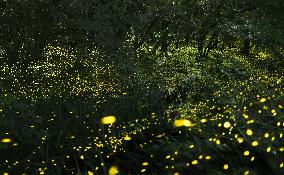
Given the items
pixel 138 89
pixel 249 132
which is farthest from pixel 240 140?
pixel 138 89

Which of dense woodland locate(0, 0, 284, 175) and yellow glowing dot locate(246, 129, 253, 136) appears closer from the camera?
yellow glowing dot locate(246, 129, 253, 136)

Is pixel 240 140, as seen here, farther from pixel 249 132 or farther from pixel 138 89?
pixel 138 89

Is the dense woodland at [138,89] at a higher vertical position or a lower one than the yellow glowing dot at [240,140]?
higher

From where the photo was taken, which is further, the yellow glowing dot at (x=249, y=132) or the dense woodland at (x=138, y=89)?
the dense woodland at (x=138, y=89)

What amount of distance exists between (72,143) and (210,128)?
183 centimetres

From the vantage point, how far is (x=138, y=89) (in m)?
7.41

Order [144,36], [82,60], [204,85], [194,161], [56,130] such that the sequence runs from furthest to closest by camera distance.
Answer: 1. [144,36]
2. [204,85]
3. [82,60]
4. [56,130]
5. [194,161]

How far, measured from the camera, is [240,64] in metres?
10.7

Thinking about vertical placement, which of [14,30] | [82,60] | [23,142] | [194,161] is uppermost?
[14,30]

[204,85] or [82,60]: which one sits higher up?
[82,60]

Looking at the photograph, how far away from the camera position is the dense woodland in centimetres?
366

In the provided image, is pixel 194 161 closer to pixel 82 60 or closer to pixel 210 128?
pixel 210 128

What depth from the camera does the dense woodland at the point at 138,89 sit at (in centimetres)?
366

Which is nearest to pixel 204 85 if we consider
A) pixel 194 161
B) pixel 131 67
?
pixel 131 67
